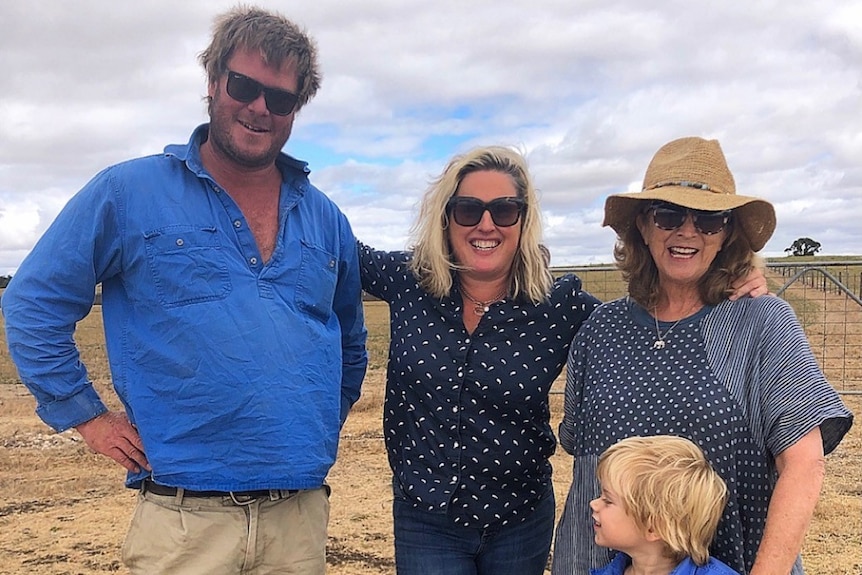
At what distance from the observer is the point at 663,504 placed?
1.96 m

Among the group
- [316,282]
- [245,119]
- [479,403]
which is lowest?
[479,403]

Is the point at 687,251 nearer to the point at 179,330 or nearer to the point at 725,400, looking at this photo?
the point at 725,400

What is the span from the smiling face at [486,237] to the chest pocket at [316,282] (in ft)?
1.44

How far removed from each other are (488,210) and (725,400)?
100cm

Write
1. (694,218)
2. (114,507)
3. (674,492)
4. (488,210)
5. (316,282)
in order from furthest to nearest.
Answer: (114,507) < (488,210) < (316,282) < (694,218) < (674,492)

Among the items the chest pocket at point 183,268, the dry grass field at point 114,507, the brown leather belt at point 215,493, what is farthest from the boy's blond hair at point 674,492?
the dry grass field at point 114,507

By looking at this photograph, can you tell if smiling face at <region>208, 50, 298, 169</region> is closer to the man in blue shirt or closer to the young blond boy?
the man in blue shirt

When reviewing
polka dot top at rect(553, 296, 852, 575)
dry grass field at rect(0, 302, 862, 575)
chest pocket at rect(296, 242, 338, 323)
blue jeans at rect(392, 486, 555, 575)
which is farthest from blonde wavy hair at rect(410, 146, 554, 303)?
dry grass field at rect(0, 302, 862, 575)

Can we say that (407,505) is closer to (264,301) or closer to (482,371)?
(482,371)

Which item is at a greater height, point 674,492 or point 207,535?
point 674,492

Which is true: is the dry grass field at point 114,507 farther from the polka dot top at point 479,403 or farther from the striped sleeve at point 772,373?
the striped sleeve at point 772,373

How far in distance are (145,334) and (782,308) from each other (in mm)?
1778

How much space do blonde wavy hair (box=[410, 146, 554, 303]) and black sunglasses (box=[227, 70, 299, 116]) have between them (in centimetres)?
62

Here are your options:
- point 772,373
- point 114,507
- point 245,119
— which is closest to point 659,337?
point 772,373
